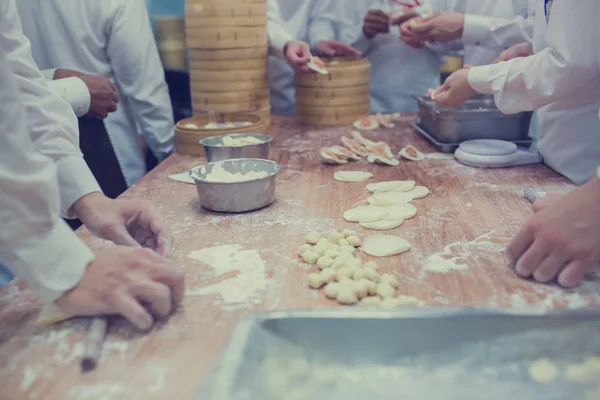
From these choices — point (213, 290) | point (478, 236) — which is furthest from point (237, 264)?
point (478, 236)

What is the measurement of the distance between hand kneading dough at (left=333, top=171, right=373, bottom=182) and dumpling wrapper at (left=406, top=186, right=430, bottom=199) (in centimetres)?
22

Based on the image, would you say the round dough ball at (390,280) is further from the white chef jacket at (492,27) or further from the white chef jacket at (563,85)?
the white chef jacket at (492,27)

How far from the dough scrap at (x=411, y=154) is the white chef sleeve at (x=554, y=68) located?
1.32ft

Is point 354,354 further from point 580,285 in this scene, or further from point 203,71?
point 203,71

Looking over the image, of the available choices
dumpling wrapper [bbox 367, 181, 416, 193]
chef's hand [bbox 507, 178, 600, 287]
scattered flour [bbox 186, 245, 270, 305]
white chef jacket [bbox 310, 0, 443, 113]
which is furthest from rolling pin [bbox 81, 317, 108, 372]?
white chef jacket [bbox 310, 0, 443, 113]

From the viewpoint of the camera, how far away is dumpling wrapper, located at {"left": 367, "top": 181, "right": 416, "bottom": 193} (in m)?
1.80

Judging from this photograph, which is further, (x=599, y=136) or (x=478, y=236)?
(x=599, y=136)

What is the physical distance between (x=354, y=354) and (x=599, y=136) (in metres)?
1.31

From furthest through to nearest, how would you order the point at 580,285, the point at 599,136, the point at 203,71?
the point at 203,71
the point at 599,136
the point at 580,285

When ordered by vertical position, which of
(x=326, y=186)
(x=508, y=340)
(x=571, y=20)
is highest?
(x=571, y=20)

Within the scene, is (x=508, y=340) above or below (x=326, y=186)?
above

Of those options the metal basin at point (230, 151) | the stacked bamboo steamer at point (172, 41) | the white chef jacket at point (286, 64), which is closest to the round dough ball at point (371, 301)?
the metal basin at point (230, 151)

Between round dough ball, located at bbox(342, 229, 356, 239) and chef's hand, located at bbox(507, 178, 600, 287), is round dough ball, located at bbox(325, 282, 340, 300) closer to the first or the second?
round dough ball, located at bbox(342, 229, 356, 239)

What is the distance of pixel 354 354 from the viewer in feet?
2.99
